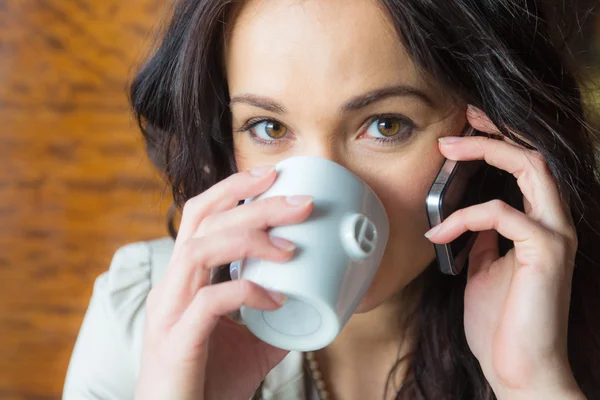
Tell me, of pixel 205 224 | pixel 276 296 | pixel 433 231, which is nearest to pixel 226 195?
pixel 205 224

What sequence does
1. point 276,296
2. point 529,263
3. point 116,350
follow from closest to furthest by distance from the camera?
point 276,296
point 529,263
point 116,350

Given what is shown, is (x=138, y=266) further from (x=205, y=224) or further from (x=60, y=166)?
(x=60, y=166)

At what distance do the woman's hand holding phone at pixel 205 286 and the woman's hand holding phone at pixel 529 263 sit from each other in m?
0.26

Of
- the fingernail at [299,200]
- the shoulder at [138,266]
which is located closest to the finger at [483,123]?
the fingernail at [299,200]

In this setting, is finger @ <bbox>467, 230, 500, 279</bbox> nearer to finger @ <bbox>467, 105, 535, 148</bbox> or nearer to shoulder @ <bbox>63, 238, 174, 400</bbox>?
finger @ <bbox>467, 105, 535, 148</bbox>

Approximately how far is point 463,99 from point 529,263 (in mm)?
226

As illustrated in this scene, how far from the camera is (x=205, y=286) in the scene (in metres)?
0.83

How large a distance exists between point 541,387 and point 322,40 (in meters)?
0.51

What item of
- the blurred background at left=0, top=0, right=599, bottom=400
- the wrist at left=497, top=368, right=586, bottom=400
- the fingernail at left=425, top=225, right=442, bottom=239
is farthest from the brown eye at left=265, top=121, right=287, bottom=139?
the blurred background at left=0, top=0, right=599, bottom=400

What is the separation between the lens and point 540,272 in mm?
928

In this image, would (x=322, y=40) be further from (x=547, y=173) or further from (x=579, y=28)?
(x=579, y=28)

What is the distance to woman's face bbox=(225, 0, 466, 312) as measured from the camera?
33.8 inches

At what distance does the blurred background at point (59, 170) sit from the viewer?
1762mm

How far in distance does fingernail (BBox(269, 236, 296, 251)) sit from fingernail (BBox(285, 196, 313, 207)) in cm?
4
